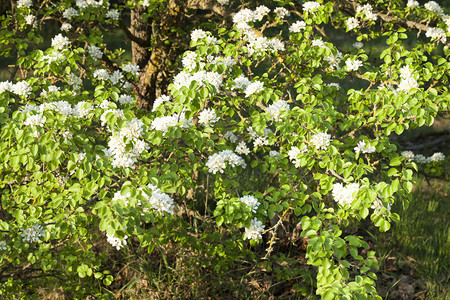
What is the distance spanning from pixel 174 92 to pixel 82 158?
461 mm

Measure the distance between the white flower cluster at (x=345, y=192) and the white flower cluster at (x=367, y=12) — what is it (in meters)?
1.46

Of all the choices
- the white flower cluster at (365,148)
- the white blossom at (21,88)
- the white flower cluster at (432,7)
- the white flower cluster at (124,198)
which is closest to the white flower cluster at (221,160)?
the white flower cluster at (124,198)

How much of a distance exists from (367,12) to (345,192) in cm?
157

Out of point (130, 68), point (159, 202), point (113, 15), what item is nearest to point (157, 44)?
point (113, 15)

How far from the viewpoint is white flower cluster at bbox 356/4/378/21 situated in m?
2.78

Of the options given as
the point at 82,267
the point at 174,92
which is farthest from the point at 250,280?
the point at 174,92

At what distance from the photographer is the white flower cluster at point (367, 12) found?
2.78 meters

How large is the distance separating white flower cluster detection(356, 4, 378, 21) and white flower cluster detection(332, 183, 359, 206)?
57.6 inches

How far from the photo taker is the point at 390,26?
10.1 ft

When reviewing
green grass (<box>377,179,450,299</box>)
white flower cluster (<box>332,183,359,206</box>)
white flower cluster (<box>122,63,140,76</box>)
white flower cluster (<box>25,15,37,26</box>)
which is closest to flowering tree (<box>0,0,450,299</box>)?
white flower cluster (<box>332,183,359,206</box>)

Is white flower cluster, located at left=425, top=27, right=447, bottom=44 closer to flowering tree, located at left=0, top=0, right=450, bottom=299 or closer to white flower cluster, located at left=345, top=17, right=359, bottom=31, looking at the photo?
flowering tree, located at left=0, top=0, right=450, bottom=299

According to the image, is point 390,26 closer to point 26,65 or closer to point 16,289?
point 26,65

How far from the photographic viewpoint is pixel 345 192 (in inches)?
68.9

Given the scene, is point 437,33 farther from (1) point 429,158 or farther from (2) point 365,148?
(2) point 365,148
